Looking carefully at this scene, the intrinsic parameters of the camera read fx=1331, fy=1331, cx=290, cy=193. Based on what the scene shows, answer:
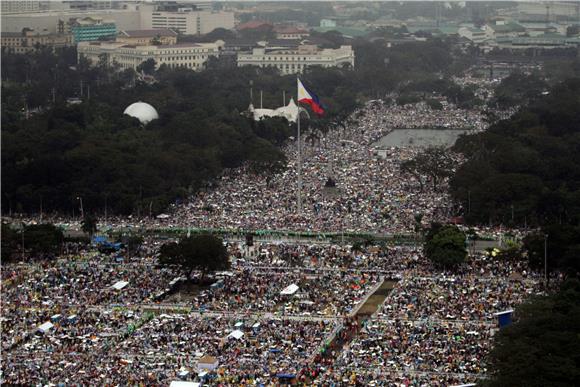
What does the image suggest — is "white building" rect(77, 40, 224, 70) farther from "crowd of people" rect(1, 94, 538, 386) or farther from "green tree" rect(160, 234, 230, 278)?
"green tree" rect(160, 234, 230, 278)

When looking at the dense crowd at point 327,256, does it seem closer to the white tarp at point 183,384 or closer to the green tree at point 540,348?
the green tree at point 540,348

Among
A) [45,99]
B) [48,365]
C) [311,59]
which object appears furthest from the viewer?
[311,59]

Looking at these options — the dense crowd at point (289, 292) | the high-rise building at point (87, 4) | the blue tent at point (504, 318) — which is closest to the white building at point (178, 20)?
the high-rise building at point (87, 4)

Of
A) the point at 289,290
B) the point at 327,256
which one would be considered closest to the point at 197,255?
the point at 289,290

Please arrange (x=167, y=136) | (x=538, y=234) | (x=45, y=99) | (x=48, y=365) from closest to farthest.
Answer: (x=48, y=365) → (x=538, y=234) → (x=167, y=136) → (x=45, y=99)

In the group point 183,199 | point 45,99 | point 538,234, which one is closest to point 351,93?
point 45,99

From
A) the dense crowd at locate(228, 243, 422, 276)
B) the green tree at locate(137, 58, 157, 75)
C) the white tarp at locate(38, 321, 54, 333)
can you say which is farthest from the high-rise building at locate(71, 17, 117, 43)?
the white tarp at locate(38, 321, 54, 333)

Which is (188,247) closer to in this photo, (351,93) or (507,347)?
(507,347)
